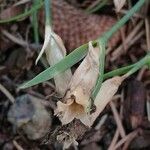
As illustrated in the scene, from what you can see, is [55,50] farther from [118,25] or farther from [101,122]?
[101,122]

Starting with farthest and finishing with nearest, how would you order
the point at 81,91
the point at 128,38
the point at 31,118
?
1. the point at 128,38
2. the point at 31,118
3. the point at 81,91

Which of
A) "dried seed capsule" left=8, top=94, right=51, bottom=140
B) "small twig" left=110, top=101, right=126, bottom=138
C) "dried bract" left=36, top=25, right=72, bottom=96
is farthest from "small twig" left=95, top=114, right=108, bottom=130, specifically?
"dried bract" left=36, top=25, right=72, bottom=96

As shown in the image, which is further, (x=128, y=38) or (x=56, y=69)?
(x=128, y=38)

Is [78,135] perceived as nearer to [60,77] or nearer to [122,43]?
[60,77]

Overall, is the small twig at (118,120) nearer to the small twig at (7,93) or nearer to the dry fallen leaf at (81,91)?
the small twig at (7,93)

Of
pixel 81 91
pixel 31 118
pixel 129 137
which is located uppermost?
pixel 81 91

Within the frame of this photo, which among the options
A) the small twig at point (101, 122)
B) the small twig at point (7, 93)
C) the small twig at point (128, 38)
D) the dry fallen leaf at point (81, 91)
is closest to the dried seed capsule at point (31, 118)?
the small twig at point (7, 93)

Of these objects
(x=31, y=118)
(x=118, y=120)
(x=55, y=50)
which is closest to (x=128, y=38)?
(x=118, y=120)
